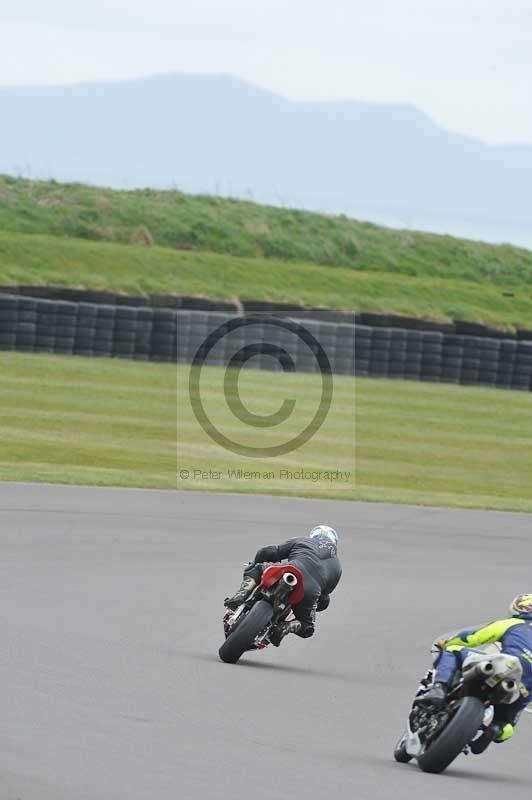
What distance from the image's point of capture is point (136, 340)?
29984 mm

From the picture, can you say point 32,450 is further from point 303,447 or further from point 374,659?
point 374,659

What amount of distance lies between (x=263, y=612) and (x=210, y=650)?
0.72 metres

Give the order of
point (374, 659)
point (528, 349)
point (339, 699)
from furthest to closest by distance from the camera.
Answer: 1. point (528, 349)
2. point (374, 659)
3. point (339, 699)

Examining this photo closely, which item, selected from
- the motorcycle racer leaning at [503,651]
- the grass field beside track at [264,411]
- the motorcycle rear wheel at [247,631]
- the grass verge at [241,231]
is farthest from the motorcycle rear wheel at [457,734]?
the grass verge at [241,231]

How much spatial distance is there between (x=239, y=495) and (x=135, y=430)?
213 inches

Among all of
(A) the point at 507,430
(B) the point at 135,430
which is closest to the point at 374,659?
(B) the point at 135,430

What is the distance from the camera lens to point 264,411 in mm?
28078

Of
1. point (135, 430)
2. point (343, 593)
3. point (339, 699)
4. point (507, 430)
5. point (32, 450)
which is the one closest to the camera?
point (339, 699)

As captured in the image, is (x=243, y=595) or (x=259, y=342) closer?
(x=243, y=595)
